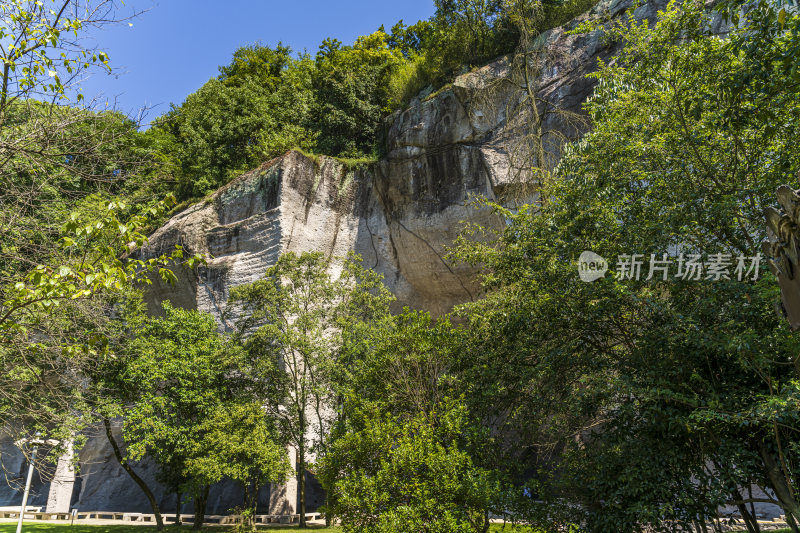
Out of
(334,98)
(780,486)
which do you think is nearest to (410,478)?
(780,486)

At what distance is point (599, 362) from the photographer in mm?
8445

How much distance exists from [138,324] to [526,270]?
44.9ft

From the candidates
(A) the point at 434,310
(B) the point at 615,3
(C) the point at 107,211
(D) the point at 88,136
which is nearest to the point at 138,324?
(A) the point at 434,310

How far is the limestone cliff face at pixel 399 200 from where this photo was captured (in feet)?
63.7

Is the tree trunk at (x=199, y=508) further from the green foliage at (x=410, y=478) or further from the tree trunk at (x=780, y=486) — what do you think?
the tree trunk at (x=780, y=486)

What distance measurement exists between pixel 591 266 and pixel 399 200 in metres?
14.0

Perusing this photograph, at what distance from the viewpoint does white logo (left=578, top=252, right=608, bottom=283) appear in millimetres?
8234

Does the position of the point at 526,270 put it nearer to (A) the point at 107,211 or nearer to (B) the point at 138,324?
(A) the point at 107,211

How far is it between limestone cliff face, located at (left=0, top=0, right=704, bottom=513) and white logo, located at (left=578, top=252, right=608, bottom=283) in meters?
10.9

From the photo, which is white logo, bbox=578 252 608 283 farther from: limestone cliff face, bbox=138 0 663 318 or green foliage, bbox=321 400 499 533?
limestone cliff face, bbox=138 0 663 318

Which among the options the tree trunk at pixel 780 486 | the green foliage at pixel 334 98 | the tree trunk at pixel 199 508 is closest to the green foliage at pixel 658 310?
the tree trunk at pixel 780 486

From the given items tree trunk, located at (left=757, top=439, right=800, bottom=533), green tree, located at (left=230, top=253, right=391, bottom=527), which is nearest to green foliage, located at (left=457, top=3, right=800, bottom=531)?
tree trunk, located at (left=757, top=439, right=800, bottom=533)

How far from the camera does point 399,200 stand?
71.6ft

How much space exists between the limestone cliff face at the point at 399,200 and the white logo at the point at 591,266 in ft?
35.6
